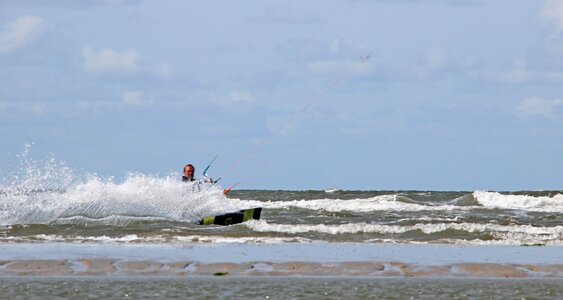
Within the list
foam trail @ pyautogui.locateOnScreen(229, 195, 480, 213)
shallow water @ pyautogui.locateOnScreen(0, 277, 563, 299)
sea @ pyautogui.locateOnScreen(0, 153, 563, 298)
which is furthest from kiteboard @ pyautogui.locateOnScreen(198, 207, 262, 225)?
shallow water @ pyautogui.locateOnScreen(0, 277, 563, 299)

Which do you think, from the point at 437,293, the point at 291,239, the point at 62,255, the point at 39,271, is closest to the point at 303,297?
the point at 437,293

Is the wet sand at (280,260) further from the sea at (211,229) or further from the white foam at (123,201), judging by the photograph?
the white foam at (123,201)

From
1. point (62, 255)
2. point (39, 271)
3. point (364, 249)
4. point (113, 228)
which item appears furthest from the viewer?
point (113, 228)

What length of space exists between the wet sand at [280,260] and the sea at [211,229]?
2.88ft

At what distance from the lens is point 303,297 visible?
11.8 meters

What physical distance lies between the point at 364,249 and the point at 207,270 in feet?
18.0

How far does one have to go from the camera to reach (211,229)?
2491cm

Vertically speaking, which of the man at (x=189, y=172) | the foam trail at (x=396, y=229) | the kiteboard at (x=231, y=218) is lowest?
the foam trail at (x=396, y=229)

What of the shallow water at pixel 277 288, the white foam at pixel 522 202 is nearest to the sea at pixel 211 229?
the shallow water at pixel 277 288

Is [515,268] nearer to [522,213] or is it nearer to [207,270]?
[207,270]

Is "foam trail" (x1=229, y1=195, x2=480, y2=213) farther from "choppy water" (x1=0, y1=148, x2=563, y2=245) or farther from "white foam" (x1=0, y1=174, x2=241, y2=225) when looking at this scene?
"white foam" (x1=0, y1=174, x2=241, y2=225)

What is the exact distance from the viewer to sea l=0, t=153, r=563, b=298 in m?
12.6

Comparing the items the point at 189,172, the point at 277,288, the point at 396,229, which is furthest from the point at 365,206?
the point at 277,288

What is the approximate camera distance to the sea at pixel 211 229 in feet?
41.2
